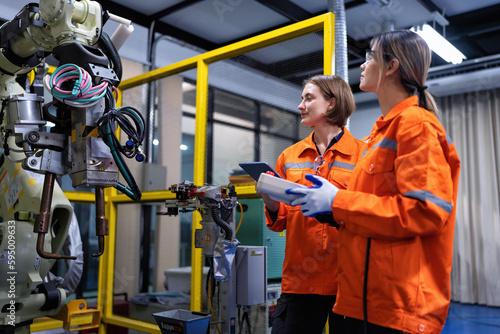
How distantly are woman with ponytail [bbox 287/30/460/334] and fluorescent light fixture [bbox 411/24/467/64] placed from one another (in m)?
4.02

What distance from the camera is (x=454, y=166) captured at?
134cm

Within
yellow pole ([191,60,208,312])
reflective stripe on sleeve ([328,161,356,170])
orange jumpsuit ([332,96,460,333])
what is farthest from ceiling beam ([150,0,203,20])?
orange jumpsuit ([332,96,460,333])

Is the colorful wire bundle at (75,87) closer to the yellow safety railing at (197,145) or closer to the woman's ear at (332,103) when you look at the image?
the woman's ear at (332,103)

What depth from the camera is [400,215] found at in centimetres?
119

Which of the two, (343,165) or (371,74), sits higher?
(371,74)

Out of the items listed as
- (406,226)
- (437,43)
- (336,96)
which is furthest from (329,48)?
(437,43)

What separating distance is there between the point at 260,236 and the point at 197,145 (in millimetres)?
865

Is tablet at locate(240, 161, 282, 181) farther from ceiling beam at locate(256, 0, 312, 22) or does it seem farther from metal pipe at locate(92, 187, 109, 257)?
ceiling beam at locate(256, 0, 312, 22)

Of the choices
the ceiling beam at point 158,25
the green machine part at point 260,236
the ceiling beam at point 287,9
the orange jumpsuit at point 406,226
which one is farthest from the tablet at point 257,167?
the ceiling beam at point 158,25

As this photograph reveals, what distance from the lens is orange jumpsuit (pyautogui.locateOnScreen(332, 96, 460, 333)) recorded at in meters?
1.20

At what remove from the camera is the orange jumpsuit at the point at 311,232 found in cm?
185

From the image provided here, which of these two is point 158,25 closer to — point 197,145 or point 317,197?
point 197,145

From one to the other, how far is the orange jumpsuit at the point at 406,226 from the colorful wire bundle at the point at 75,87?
0.95 m

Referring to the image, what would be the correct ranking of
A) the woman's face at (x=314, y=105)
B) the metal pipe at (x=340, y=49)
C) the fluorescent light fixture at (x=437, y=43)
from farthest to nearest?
the fluorescent light fixture at (x=437, y=43) < the metal pipe at (x=340, y=49) < the woman's face at (x=314, y=105)
